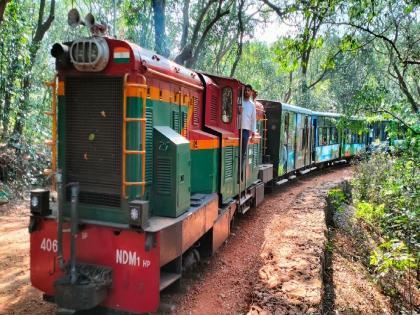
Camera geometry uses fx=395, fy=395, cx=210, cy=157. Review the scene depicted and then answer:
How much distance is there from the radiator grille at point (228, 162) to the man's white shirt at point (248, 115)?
787 mm

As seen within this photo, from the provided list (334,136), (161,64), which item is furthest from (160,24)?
(334,136)

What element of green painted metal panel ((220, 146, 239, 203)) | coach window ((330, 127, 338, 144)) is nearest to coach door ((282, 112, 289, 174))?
green painted metal panel ((220, 146, 239, 203))

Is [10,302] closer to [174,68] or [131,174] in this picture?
[131,174]

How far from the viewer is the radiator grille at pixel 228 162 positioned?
6.97m

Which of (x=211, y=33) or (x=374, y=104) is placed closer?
(x=374, y=104)

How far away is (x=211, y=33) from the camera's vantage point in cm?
1997

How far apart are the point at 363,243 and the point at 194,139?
5364 millimetres

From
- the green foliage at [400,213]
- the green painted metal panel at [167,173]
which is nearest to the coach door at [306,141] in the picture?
the green foliage at [400,213]

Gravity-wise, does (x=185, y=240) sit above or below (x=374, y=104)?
below

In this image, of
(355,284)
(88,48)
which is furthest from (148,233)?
(355,284)

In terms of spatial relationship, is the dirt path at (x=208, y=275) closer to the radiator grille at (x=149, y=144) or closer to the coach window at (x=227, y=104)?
the radiator grille at (x=149, y=144)

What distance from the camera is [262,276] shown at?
567 centimetres

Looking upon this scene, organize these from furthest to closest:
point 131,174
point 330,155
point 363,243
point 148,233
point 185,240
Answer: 1. point 330,155
2. point 363,243
3. point 185,240
4. point 131,174
5. point 148,233

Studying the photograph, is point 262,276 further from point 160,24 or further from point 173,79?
point 160,24
